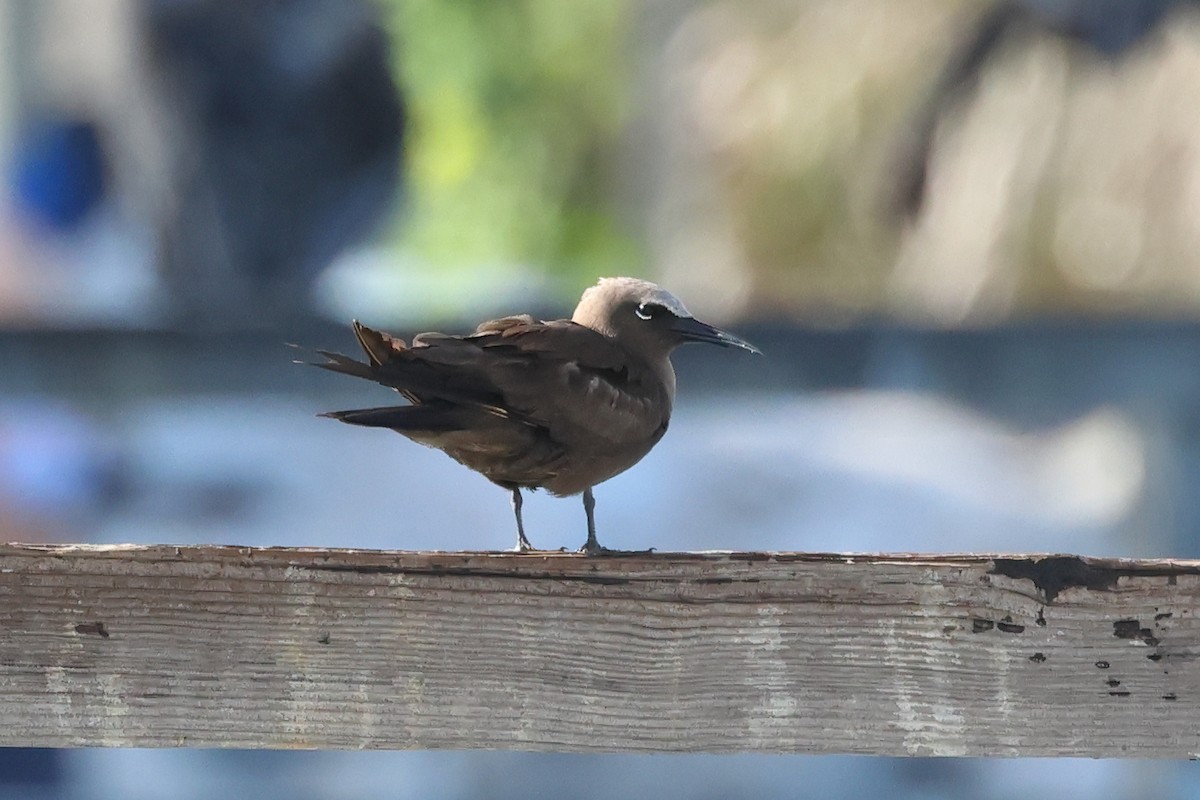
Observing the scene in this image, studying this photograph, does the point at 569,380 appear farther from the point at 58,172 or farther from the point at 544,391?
the point at 58,172

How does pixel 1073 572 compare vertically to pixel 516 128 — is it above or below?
below

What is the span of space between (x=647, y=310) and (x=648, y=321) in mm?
27

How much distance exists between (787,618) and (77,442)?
9.21ft

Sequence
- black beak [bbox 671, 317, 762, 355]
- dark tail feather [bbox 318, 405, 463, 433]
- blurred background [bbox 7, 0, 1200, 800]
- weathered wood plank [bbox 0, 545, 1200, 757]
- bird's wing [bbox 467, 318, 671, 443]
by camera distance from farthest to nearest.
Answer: blurred background [bbox 7, 0, 1200, 800] < black beak [bbox 671, 317, 762, 355] < bird's wing [bbox 467, 318, 671, 443] < dark tail feather [bbox 318, 405, 463, 433] < weathered wood plank [bbox 0, 545, 1200, 757]

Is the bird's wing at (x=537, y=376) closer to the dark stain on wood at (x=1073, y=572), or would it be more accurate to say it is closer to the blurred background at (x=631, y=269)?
the blurred background at (x=631, y=269)

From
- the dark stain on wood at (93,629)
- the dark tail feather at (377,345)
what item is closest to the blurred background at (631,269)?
the dark tail feather at (377,345)

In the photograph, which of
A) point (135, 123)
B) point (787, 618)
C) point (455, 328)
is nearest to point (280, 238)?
point (135, 123)

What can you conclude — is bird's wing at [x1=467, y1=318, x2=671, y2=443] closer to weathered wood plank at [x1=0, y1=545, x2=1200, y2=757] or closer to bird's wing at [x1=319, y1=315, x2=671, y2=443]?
bird's wing at [x1=319, y1=315, x2=671, y2=443]

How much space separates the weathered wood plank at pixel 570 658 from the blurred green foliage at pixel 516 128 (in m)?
3.02

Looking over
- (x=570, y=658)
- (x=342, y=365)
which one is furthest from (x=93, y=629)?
(x=570, y=658)

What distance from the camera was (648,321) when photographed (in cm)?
332

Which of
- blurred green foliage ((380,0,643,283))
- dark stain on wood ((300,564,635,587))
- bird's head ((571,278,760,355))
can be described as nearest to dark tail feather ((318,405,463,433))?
dark stain on wood ((300,564,635,587))

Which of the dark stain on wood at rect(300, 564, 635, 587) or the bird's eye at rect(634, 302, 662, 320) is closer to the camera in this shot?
the dark stain on wood at rect(300, 564, 635, 587)

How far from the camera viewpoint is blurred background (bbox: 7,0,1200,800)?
3891 mm
